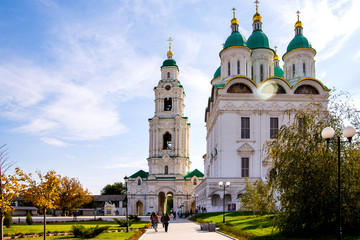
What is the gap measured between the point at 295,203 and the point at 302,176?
1.08 metres

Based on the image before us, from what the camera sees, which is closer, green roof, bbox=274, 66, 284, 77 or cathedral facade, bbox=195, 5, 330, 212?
cathedral facade, bbox=195, 5, 330, 212

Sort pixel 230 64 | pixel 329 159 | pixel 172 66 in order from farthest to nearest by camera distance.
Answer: pixel 172 66 → pixel 230 64 → pixel 329 159

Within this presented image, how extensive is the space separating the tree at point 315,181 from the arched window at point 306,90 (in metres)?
27.3

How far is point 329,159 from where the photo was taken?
15086mm

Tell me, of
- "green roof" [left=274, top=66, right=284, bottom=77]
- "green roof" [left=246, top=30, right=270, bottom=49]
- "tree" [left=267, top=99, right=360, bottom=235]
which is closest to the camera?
"tree" [left=267, top=99, right=360, bottom=235]

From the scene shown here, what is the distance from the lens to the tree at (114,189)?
315 ft

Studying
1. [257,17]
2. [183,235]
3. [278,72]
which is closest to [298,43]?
[257,17]

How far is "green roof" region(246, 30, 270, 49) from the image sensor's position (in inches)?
1913

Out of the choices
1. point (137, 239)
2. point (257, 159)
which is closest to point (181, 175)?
point (257, 159)

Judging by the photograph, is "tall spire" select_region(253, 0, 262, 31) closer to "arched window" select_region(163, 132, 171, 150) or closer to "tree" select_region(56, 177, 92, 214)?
"arched window" select_region(163, 132, 171, 150)

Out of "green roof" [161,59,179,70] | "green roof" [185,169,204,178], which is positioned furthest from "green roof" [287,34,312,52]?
"green roof" [185,169,204,178]

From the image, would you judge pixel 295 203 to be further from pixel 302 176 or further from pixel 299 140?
pixel 299 140

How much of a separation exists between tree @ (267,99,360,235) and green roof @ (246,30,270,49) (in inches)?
1315

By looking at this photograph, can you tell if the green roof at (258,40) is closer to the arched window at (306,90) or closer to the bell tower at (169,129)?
the arched window at (306,90)
